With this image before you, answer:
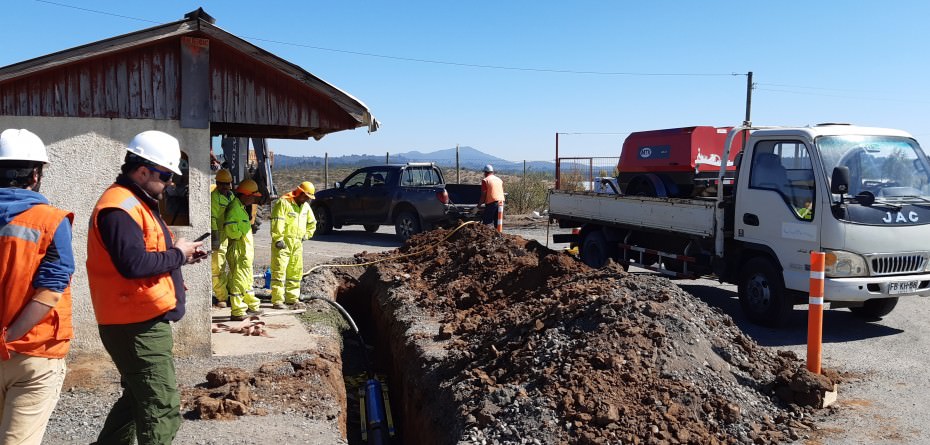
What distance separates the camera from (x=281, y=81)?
7.36m

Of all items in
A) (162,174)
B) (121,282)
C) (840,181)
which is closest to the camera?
(121,282)

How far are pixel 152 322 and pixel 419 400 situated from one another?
3.28 metres

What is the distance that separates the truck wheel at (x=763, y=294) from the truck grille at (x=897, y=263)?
0.97 metres

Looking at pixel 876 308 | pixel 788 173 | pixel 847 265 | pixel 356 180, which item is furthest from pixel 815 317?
pixel 356 180

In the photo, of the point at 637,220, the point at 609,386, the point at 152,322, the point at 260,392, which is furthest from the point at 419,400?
the point at 637,220

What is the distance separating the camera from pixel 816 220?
8.27 metres

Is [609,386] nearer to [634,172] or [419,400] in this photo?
[419,400]

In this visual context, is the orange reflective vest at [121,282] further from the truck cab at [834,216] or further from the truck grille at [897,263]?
the truck grille at [897,263]

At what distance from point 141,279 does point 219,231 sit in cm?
546

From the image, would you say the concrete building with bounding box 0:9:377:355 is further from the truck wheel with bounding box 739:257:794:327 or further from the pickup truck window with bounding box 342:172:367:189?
the pickup truck window with bounding box 342:172:367:189

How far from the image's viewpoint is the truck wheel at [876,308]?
923 centimetres

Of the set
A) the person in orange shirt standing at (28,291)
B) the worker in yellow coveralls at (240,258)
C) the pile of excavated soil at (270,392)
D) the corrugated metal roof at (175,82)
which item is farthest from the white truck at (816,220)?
the person in orange shirt standing at (28,291)

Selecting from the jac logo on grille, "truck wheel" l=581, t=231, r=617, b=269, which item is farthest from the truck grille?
"truck wheel" l=581, t=231, r=617, b=269

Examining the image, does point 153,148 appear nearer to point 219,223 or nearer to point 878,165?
point 219,223
